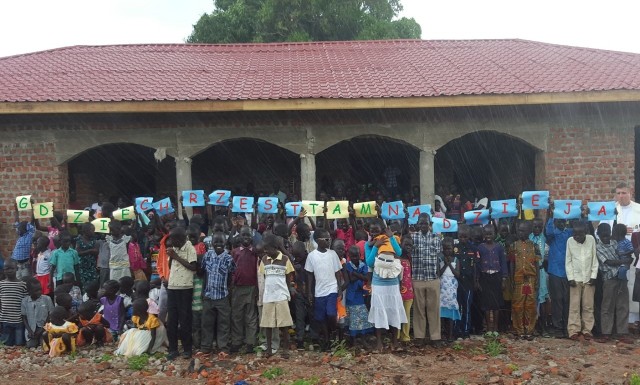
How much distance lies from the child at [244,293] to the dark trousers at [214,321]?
0.23 feet

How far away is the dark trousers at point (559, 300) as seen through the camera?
7.15 meters

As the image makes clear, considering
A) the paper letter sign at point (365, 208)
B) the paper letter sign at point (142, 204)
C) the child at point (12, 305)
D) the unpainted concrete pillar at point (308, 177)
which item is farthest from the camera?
the unpainted concrete pillar at point (308, 177)

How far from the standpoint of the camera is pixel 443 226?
7.27 m

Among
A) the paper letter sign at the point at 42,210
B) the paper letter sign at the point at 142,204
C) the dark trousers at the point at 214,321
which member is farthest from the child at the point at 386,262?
the paper letter sign at the point at 42,210

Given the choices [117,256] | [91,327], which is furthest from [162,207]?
[91,327]

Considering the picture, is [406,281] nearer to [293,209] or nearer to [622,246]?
[293,209]

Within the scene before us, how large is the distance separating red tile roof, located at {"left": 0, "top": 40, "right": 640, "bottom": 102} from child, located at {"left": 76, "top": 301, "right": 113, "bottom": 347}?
10.8 feet

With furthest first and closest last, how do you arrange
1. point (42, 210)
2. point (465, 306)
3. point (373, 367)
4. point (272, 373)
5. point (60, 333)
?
point (42, 210), point (465, 306), point (60, 333), point (373, 367), point (272, 373)

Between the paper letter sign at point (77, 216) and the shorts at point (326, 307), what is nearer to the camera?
the shorts at point (326, 307)

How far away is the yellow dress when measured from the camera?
683 cm

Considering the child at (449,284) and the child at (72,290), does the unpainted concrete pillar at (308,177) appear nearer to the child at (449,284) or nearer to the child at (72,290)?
the child at (449,284)

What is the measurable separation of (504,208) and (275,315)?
123 inches

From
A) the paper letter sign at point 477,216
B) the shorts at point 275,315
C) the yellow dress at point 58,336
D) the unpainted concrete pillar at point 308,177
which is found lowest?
the yellow dress at point 58,336

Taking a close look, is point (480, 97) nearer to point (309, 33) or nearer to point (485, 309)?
point (485, 309)
